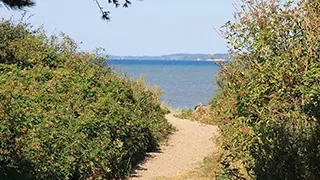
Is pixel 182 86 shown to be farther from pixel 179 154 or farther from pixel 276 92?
pixel 276 92

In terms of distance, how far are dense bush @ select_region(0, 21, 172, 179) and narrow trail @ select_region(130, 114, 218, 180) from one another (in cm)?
31

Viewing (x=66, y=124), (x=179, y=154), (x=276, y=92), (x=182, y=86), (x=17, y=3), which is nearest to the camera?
(x=17, y=3)

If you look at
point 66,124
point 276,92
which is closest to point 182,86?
point 66,124

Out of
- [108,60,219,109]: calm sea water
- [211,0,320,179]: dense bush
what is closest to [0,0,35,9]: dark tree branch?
[211,0,320,179]: dense bush

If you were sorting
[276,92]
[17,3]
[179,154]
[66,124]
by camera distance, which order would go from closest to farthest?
[17,3]
[276,92]
[66,124]
[179,154]

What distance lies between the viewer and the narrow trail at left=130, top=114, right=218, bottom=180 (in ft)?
32.4

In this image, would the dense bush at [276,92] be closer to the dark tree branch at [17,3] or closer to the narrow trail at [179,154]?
the narrow trail at [179,154]

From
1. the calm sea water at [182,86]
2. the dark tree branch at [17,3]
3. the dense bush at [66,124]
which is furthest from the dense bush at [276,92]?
the dark tree branch at [17,3]

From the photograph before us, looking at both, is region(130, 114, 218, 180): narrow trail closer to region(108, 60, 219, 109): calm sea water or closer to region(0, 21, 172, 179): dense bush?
region(0, 21, 172, 179): dense bush

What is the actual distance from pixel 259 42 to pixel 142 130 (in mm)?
4347

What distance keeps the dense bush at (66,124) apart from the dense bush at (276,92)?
7.08 ft

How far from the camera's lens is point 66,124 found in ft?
27.5

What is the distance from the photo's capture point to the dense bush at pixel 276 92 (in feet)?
20.8

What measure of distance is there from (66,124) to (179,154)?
160 inches
